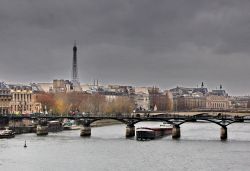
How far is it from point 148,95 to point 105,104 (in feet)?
190

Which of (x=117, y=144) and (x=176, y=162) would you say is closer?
(x=176, y=162)

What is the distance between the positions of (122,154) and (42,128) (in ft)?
80.9

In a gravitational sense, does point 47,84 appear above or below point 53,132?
above

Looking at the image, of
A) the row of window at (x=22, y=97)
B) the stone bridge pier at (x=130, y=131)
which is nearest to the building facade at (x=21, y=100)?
the row of window at (x=22, y=97)

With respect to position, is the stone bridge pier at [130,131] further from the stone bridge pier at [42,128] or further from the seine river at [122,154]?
the stone bridge pier at [42,128]

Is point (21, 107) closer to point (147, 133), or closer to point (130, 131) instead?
point (130, 131)

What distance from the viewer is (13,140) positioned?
210 feet

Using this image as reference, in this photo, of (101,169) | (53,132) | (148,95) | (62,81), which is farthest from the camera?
(148,95)

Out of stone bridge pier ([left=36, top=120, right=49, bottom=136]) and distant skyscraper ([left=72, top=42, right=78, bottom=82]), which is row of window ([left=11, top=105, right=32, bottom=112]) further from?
distant skyscraper ([left=72, top=42, right=78, bottom=82])

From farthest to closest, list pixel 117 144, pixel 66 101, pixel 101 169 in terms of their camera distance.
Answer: pixel 66 101 → pixel 117 144 → pixel 101 169

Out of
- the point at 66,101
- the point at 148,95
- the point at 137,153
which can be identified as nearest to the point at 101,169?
the point at 137,153

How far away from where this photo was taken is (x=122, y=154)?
51.7m

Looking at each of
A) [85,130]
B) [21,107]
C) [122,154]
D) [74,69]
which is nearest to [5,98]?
[21,107]

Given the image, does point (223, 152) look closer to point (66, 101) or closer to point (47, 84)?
point (66, 101)
